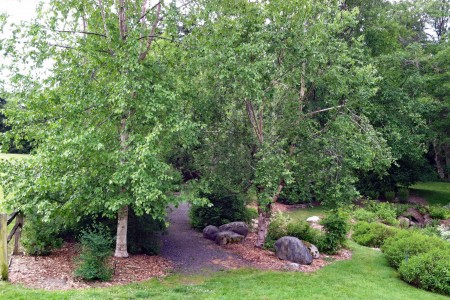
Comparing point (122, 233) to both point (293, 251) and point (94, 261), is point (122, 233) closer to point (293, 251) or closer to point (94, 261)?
point (94, 261)

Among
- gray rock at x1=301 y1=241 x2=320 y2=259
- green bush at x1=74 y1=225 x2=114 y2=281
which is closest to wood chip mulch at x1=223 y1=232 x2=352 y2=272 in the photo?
gray rock at x1=301 y1=241 x2=320 y2=259

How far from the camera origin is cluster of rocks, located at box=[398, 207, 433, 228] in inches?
793

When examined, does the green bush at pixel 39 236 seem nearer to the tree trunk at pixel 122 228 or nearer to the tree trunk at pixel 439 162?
the tree trunk at pixel 122 228

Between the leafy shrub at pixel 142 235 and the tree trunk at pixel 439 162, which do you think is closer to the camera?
the leafy shrub at pixel 142 235

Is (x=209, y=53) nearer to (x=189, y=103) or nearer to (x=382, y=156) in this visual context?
(x=189, y=103)

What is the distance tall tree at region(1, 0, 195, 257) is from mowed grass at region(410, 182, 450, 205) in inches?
905

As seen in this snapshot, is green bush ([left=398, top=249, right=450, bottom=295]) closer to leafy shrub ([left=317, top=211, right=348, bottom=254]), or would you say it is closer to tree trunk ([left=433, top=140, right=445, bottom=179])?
leafy shrub ([left=317, top=211, right=348, bottom=254])

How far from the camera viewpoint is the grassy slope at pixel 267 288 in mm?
→ 7383

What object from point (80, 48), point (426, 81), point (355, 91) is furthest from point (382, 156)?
point (426, 81)

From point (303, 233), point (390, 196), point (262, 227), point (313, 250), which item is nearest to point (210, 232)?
point (262, 227)

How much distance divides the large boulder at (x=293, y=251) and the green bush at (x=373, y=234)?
469 cm

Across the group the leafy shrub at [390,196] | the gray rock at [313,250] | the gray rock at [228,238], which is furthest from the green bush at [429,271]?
the leafy shrub at [390,196]

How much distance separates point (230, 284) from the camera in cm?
900

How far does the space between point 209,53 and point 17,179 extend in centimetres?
545
